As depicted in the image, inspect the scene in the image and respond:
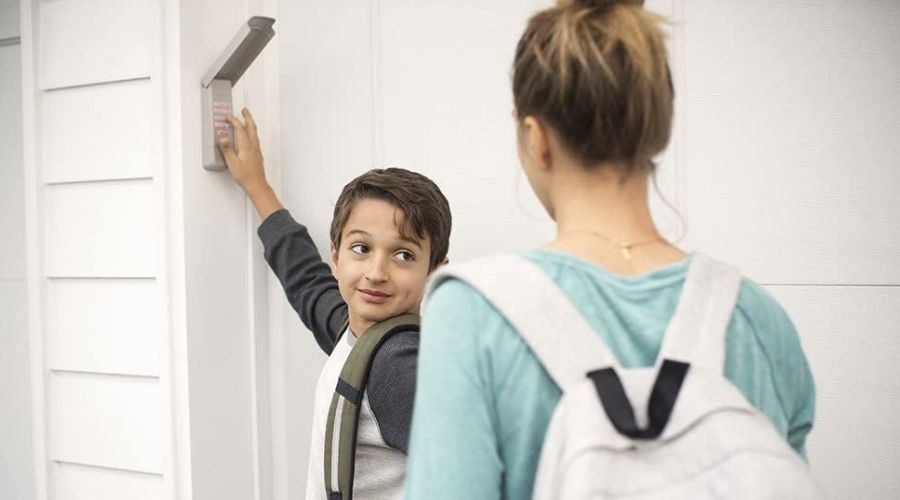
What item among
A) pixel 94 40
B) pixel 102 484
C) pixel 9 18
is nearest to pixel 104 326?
pixel 102 484

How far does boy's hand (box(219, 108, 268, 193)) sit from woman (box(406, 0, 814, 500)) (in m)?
0.87

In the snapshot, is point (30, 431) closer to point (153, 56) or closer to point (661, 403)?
point (153, 56)

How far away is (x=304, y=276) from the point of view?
1.45 metres

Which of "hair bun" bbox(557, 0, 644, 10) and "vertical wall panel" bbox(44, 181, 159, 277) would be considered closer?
"hair bun" bbox(557, 0, 644, 10)

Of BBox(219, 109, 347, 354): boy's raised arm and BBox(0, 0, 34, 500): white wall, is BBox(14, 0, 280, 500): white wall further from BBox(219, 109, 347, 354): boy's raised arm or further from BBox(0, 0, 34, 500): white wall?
BBox(0, 0, 34, 500): white wall

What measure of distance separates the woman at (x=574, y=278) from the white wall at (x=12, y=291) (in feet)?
5.16

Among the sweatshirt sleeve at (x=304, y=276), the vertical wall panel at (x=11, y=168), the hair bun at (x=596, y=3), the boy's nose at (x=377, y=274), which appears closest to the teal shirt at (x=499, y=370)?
the hair bun at (x=596, y=3)

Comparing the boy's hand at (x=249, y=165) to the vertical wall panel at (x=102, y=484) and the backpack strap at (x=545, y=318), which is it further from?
the backpack strap at (x=545, y=318)

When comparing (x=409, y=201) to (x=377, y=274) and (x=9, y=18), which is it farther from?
(x=9, y=18)

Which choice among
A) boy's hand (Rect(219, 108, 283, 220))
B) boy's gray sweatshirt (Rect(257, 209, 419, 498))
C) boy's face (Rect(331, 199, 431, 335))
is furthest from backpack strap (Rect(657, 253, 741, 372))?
boy's hand (Rect(219, 108, 283, 220))

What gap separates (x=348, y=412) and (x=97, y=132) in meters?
0.80

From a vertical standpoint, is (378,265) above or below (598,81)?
below

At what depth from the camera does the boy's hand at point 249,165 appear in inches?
58.8

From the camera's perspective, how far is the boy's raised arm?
141 centimetres
